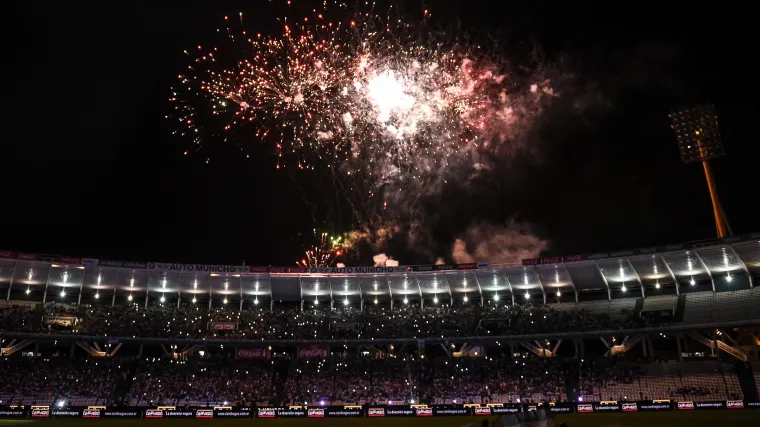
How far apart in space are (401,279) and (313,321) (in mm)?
10729

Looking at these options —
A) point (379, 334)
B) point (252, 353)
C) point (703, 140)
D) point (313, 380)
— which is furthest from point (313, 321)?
point (703, 140)

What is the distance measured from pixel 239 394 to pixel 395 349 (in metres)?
17.9

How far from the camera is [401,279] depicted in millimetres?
64250

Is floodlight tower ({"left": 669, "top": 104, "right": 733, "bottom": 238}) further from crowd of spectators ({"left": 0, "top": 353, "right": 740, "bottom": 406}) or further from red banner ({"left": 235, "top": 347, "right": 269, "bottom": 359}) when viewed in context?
red banner ({"left": 235, "top": 347, "right": 269, "bottom": 359})

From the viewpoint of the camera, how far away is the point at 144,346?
63.6 m

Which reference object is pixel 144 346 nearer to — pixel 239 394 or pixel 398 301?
pixel 239 394

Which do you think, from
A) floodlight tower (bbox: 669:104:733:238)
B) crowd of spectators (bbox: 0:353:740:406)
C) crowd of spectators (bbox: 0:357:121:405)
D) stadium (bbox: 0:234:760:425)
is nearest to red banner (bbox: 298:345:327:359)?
stadium (bbox: 0:234:760:425)

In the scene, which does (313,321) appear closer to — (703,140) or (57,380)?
(57,380)

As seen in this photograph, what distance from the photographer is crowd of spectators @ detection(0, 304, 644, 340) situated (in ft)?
186

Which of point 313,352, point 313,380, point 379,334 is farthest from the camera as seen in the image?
point 379,334

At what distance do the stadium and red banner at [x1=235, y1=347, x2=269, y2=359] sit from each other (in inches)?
5.5

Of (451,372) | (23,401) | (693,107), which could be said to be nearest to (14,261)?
(23,401)

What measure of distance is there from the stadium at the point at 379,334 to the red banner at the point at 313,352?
147 mm

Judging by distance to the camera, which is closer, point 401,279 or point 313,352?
point 313,352
